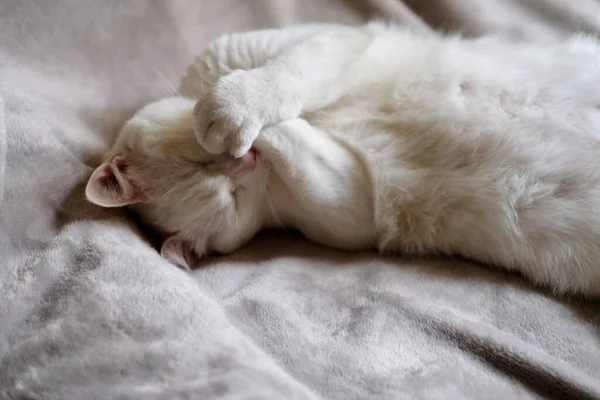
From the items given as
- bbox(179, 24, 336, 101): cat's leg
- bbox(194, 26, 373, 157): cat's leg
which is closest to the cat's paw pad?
bbox(194, 26, 373, 157): cat's leg

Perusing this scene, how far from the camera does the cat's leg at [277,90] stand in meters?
1.13

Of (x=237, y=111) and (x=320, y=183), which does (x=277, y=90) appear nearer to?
(x=237, y=111)

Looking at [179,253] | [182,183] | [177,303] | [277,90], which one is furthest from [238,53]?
[177,303]

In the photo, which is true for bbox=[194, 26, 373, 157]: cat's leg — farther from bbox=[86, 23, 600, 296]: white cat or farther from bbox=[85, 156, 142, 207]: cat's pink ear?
bbox=[85, 156, 142, 207]: cat's pink ear

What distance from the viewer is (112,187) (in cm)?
121

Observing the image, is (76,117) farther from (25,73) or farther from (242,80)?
(242,80)

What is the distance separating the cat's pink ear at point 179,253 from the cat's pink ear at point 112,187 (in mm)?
125

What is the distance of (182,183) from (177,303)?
1.18 feet

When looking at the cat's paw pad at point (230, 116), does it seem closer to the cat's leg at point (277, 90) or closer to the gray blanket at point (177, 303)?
the cat's leg at point (277, 90)

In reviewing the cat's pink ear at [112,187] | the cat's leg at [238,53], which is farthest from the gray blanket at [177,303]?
the cat's leg at [238,53]

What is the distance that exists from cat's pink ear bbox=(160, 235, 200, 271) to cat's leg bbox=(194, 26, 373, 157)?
0.81 ft

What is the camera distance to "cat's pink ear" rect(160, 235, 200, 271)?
123 cm

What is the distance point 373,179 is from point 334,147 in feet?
0.39

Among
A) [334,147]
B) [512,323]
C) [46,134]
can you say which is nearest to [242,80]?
[334,147]
